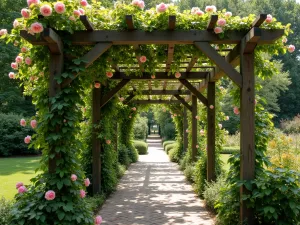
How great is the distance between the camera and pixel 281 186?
13.4 ft

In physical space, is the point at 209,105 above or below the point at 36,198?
above

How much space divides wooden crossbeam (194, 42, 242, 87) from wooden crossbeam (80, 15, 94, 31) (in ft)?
4.53

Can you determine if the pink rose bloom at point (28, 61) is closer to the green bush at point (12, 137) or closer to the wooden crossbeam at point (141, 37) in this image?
the wooden crossbeam at point (141, 37)

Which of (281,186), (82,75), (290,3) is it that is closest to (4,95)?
(82,75)

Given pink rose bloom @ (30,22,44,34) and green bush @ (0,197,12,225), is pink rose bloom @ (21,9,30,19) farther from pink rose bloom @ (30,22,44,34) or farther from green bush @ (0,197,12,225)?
green bush @ (0,197,12,225)

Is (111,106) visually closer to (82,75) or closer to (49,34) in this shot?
(82,75)

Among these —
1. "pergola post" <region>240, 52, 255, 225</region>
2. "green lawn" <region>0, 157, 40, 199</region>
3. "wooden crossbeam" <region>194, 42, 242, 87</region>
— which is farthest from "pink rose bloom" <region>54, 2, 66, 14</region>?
"green lawn" <region>0, 157, 40, 199</region>

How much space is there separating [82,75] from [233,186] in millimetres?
2544

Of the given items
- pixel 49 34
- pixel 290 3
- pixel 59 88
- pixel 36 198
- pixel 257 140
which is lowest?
pixel 36 198

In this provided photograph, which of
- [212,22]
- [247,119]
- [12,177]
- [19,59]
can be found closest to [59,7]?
[19,59]

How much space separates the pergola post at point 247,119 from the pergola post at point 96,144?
137 inches

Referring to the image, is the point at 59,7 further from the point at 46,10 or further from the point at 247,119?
the point at 247,119

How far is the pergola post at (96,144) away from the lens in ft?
23.4

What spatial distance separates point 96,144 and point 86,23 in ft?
11.5
